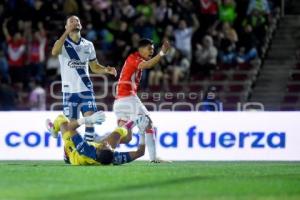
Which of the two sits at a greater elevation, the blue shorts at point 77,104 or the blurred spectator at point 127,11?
the blurred spectator at point 127,11

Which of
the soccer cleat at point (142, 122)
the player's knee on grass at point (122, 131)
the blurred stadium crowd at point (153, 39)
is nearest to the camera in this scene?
the player's knee on grass at point (122, 131)

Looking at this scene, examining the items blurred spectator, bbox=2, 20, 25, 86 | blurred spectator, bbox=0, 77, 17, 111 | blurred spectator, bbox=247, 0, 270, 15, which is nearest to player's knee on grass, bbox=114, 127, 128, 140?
blurred spectator, bbox=0, 77, 17, 111

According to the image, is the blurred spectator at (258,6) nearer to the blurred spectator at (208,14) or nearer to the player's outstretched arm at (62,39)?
the blurred spectator at (208,14)

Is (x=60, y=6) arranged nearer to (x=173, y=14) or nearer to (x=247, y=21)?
(x=173, y=14)

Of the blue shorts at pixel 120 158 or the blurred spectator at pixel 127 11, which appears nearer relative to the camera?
the blue shorts at pixel 120 158

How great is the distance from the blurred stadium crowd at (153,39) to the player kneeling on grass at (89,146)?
332 inches

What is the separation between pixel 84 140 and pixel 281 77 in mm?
11264

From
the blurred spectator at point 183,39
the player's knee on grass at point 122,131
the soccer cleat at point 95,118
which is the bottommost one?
the player's knee on grass at point 122,131

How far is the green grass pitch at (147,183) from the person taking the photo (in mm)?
11242

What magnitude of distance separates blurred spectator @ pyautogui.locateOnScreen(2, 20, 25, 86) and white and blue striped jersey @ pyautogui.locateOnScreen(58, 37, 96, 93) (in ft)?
30.3

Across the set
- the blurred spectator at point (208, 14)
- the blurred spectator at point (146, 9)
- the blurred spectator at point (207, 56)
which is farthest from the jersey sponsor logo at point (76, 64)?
the blurred spectator at point (208, 14)

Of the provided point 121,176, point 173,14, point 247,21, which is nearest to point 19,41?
point 173,14

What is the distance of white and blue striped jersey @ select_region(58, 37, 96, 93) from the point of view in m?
16.4

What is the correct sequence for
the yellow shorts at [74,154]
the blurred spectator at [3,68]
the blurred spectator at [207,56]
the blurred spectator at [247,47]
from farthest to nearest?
the blurred spectator at [247,47]
the blurred spectator at [207,56]
the blurred spectator at [3,68]
the yellow shorts at [74,154]
